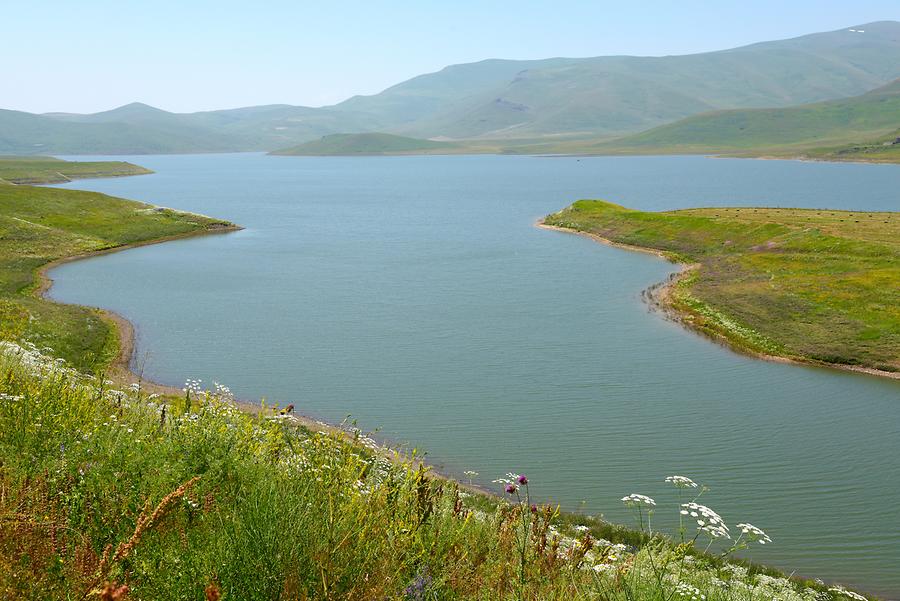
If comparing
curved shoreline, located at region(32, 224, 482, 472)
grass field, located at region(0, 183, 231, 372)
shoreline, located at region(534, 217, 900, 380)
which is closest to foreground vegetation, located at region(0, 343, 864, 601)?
curved shoreline, located at region(32, 224, 482, 472)

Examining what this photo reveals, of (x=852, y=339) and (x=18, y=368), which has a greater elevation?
(x=18, y=368)

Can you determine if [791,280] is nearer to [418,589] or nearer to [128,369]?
[128,369]

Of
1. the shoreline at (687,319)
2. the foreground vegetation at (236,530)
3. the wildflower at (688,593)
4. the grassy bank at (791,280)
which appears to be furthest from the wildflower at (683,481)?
the grassy bank at (791,280)

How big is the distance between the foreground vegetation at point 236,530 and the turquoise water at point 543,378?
1816 cm

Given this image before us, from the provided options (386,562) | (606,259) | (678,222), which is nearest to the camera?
(386,562)

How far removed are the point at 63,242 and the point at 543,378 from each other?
7477cm

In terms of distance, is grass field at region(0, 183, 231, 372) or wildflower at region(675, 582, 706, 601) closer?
wildflower at region(675, 582, 706, 601)

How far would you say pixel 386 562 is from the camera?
28.9ft

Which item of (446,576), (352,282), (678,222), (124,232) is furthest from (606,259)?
(446,576)

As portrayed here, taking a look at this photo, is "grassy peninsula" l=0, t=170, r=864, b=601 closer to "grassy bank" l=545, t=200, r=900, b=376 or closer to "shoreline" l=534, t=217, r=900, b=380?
"shoreline" l=534, t=217, r=900, b=380

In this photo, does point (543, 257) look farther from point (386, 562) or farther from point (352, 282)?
point (386, 562)

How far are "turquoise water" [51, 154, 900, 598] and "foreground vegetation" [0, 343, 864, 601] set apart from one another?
59.6ft

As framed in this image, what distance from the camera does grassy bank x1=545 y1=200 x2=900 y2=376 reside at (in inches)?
1917

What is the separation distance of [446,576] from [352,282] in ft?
212
